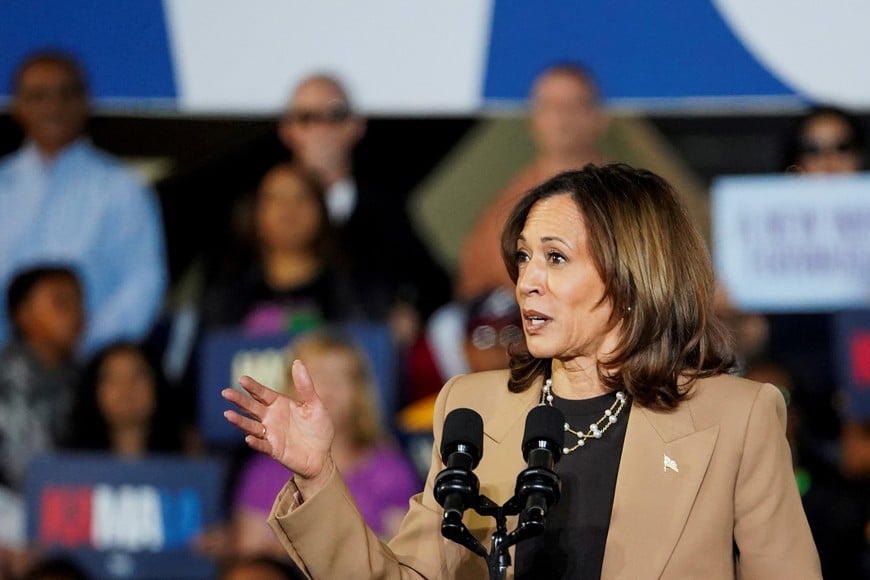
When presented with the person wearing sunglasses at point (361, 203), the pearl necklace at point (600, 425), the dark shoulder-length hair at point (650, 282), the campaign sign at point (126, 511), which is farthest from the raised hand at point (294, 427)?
the person wearing sunglasses at point (361, 203)

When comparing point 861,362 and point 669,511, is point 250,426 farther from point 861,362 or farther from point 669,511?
point 861,362

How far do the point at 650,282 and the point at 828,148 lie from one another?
3974mm

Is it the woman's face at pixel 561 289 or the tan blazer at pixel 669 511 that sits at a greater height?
the woman's face at pixel 561 289

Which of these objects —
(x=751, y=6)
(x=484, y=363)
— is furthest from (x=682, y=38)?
(x=484, y=363)

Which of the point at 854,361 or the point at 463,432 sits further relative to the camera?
the point at 854,361

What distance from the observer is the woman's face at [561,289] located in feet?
7.36

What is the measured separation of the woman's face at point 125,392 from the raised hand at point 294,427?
354 centimetres

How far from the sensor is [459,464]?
76.0 inches

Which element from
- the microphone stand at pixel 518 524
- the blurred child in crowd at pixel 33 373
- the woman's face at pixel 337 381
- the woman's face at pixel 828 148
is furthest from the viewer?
the woman's face at pixel 828 148

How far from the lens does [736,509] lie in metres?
2.18

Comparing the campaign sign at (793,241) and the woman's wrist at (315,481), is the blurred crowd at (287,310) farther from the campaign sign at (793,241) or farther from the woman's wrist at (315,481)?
the woman's wrist at (315,481)

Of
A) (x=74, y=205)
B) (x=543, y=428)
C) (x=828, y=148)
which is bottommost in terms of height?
(x=543, y=428)

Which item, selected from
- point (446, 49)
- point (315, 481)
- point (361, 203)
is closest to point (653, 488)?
point (315, 481)

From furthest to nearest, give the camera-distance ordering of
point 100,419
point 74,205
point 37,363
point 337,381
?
point 74,205 → point 37,363 → point 100,419 → point 337,381
